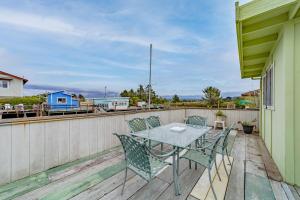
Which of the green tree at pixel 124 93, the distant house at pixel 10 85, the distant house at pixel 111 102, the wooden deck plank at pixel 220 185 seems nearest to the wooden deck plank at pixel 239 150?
the wooden deck plank at pixel 220 185

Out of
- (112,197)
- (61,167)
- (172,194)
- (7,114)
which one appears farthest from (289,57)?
(7,114)

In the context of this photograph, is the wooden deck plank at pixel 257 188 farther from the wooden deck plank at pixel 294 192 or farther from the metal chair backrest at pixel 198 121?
the metal chair backrest at pixel 198 121

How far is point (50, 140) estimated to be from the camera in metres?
2.40

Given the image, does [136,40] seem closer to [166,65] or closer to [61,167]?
[166,65]

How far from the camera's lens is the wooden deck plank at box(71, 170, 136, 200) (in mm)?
1680

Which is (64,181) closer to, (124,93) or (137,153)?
(137,153)

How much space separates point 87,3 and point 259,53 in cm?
594

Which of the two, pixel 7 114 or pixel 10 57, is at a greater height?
pixel 10 57

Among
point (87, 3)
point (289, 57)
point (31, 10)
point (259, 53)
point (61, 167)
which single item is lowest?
point (61, 167)

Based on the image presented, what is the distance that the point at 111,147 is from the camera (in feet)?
11.2

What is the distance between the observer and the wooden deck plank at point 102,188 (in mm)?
1680

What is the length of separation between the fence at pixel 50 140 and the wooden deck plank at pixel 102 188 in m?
1.09

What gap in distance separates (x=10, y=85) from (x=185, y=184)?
19893 mm

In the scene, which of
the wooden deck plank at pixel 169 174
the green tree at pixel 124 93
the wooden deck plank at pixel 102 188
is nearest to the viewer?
the wooden deck plank at pixel 102 188
